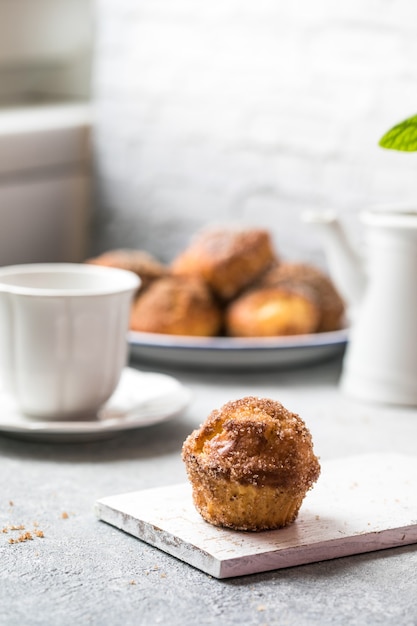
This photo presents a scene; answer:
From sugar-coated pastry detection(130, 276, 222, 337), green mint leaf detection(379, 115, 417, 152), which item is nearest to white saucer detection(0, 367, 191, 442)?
sugar-coated pastry detection(130, 276, 222, 337)

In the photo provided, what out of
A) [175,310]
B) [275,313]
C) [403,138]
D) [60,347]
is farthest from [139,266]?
[403,138]

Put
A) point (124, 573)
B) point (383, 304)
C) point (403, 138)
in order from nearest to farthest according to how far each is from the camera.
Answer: point (124, 573)
point (403, 138)
point (383, 304)

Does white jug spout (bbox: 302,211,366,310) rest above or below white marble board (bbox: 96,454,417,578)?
above

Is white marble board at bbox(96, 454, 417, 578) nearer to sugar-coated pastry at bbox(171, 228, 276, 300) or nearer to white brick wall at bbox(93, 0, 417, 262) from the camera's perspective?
sugar-coated pastry at bbox(171, 228, 276, 300)

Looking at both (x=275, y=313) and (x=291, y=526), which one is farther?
(x=275, y=313)

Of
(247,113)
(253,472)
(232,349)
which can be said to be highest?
(247,113)

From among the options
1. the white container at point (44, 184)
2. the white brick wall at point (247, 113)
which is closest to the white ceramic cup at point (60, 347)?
the white brick wall at point (247, 113)

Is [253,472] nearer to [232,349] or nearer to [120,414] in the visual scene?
[120,414]
